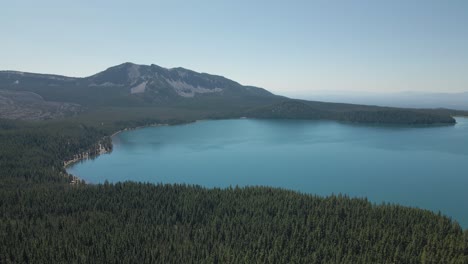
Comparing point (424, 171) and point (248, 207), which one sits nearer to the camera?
point (248, 207)

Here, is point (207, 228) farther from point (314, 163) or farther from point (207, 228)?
point (314, 163)

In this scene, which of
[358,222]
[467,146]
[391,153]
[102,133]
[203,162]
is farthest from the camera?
[102,133]

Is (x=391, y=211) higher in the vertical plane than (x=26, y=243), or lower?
higher

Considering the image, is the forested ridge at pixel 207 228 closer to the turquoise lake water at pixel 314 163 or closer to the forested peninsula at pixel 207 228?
the forested peninsula at pixel 207 228

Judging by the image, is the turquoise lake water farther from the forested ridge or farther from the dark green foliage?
the dark green foliage

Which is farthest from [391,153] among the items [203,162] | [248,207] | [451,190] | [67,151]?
[67,151]

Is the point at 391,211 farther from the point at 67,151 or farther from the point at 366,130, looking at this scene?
the point at 366,130

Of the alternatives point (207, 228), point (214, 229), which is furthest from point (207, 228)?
point (214, 229)

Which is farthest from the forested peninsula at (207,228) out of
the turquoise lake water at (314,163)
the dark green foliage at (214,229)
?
the turquoise lake water at (314,163)
